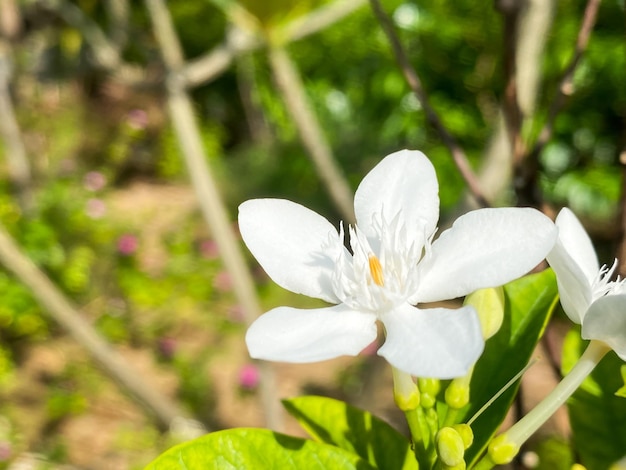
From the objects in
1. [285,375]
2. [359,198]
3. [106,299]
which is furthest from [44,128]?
[359,198]

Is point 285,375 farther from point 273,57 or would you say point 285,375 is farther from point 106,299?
point 273,57

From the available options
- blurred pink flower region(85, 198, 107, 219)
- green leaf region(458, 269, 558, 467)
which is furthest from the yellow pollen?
blurred pink flower region(85, 198, 107, 219)

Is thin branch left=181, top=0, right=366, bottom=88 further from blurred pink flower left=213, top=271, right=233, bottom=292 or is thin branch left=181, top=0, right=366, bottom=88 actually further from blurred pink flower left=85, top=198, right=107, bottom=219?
blurred pink flower left=85, top=198, right=107, bottom=219

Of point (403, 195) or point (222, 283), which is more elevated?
point (403, 195)

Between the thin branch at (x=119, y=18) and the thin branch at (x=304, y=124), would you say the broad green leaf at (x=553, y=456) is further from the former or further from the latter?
the thin branch at (x=119, y=18)

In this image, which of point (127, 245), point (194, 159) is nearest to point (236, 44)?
point (194, 159)

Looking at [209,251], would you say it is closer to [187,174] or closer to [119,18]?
[187,174]
